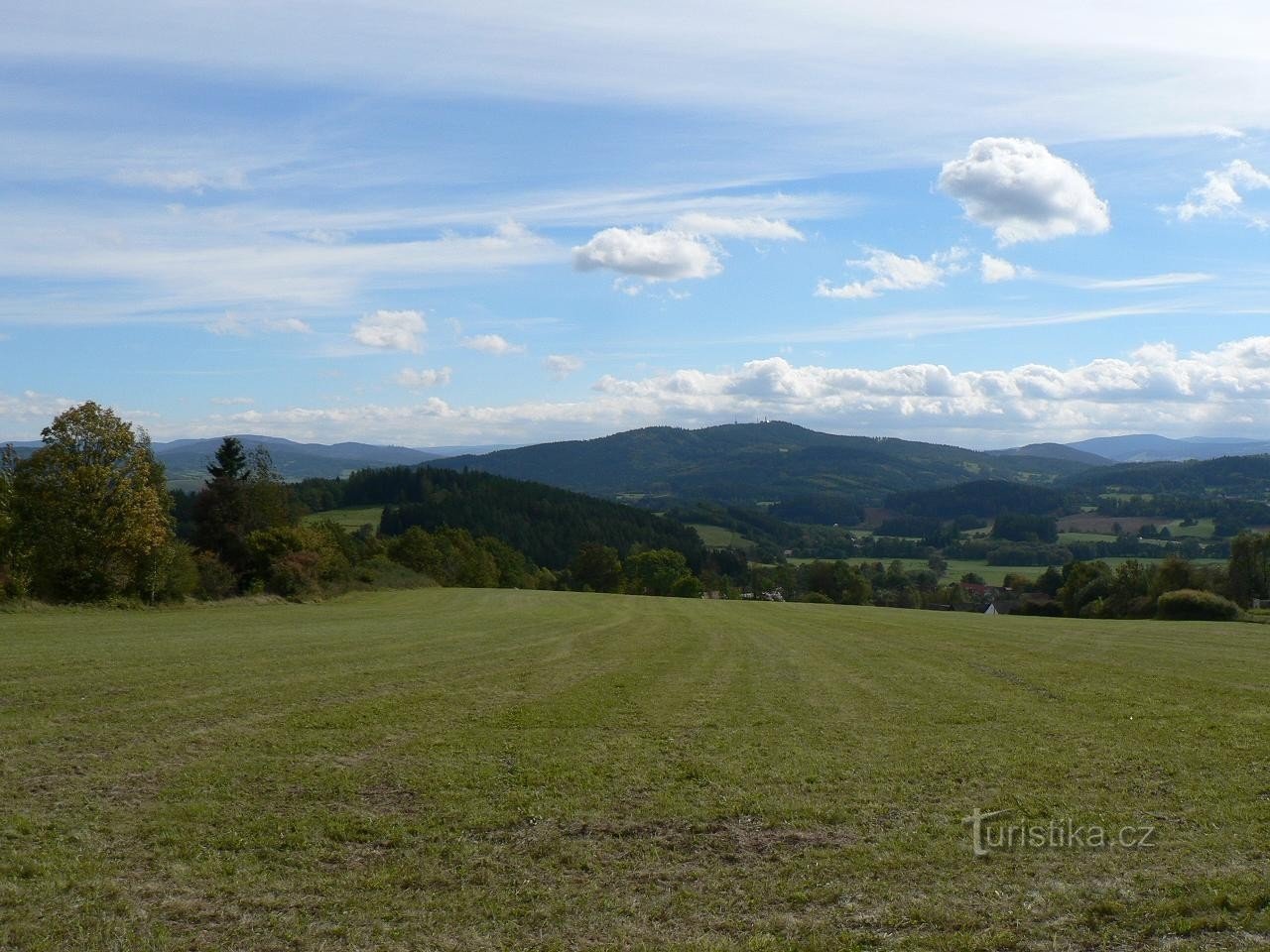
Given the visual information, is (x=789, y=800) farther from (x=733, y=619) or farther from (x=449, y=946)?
(x=733, y=619)

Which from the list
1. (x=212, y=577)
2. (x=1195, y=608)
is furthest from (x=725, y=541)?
(x=212, y=577)

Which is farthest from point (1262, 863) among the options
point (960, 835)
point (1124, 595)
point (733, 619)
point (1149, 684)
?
point (1124, 595)

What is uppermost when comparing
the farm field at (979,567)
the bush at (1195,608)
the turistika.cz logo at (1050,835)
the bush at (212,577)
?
the turistika.cz logo at (1050,835)

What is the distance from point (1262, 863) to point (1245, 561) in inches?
3434

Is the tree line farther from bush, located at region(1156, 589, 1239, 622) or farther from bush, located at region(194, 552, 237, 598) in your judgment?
bush, located at region(1156, 589, 1239, 622)

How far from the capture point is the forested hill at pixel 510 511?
151 metres

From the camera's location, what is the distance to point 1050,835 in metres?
9.45

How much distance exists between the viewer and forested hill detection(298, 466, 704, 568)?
15055 centimetres

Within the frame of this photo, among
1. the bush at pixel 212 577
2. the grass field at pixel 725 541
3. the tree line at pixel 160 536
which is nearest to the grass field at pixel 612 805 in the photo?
the tree line at pixel 160 536

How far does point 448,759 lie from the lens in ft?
40.5

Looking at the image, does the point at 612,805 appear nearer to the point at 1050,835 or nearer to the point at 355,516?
the point at 1050,835

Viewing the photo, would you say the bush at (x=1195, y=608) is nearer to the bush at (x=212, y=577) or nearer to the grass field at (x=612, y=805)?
→ the grass field at (x=612, y=805)

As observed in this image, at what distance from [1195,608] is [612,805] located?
60567 millimetres

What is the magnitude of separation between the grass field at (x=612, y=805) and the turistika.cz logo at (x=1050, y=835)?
0.55 ft
